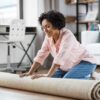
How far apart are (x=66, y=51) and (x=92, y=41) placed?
3.51 metres

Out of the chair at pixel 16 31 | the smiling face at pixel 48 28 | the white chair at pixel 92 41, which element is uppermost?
the smiling face at pixel 48 28

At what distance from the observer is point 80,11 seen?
691cm

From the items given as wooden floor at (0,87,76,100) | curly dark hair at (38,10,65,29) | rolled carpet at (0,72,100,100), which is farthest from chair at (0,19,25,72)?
curly dark hair at (38,10,65,29)

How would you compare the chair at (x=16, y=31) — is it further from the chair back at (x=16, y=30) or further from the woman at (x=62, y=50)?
the woman at (x=62, y=50)

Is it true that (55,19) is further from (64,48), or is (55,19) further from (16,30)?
(16,30)

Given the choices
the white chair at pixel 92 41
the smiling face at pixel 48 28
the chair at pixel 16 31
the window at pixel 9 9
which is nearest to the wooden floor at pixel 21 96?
the smiling face at pixel 48 28

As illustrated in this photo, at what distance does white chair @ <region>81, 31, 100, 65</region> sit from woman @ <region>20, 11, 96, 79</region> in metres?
2.69

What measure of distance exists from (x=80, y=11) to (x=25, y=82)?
4.49 metres

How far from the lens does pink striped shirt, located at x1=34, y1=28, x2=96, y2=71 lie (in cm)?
256

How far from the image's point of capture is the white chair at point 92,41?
216 inches

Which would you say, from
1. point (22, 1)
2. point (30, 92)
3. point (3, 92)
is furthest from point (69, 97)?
point (22, 1)

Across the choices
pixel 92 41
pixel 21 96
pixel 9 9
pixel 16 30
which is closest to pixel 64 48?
pixel 21 96

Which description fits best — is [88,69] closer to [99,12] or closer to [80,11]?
[99,12]

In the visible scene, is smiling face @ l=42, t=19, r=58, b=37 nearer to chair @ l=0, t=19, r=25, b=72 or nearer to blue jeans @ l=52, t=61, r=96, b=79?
blue jeans @ l=52, t=61, r=96, b=79
